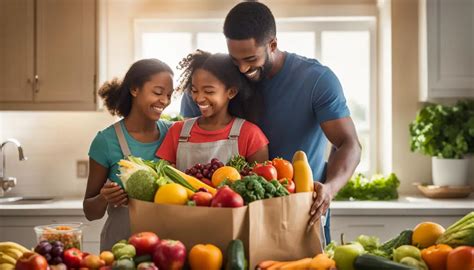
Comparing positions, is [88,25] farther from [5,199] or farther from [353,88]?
[353,88]

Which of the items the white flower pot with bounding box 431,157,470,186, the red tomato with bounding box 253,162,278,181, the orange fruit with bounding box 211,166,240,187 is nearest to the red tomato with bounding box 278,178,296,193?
the red tomato with bounding box 253,162,278,181

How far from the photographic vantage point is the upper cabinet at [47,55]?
4215 millimetres

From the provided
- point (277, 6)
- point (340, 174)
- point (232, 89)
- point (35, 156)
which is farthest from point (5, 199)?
point (340, 174)

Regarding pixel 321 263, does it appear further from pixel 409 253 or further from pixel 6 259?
pixel 6 259

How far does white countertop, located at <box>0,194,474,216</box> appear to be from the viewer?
3.84 m

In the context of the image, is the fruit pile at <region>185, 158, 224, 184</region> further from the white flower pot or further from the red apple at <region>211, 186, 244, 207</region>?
the white flower pot

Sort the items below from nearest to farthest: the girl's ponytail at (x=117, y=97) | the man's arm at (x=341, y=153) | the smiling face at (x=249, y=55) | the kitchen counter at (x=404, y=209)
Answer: the man's arm at (x=341, y=153)
the smiling face at (x=249, y=55)
the girl's ponytail at (x=117, y=97)
the kitchen counter at (x=404, y=209)

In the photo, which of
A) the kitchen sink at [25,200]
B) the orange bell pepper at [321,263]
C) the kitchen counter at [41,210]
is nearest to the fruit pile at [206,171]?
the orange bell pepper at [321,263]

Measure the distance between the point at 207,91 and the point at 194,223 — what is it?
768mm

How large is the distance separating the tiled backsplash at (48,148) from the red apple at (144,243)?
9.76ft

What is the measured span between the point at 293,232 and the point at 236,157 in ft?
1.44

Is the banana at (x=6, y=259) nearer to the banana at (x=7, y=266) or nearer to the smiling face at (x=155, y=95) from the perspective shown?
the banana at (x=7, y=266)

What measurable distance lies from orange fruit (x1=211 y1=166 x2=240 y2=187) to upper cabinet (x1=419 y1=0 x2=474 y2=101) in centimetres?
263

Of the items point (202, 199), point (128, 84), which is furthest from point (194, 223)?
point (128, 84)
